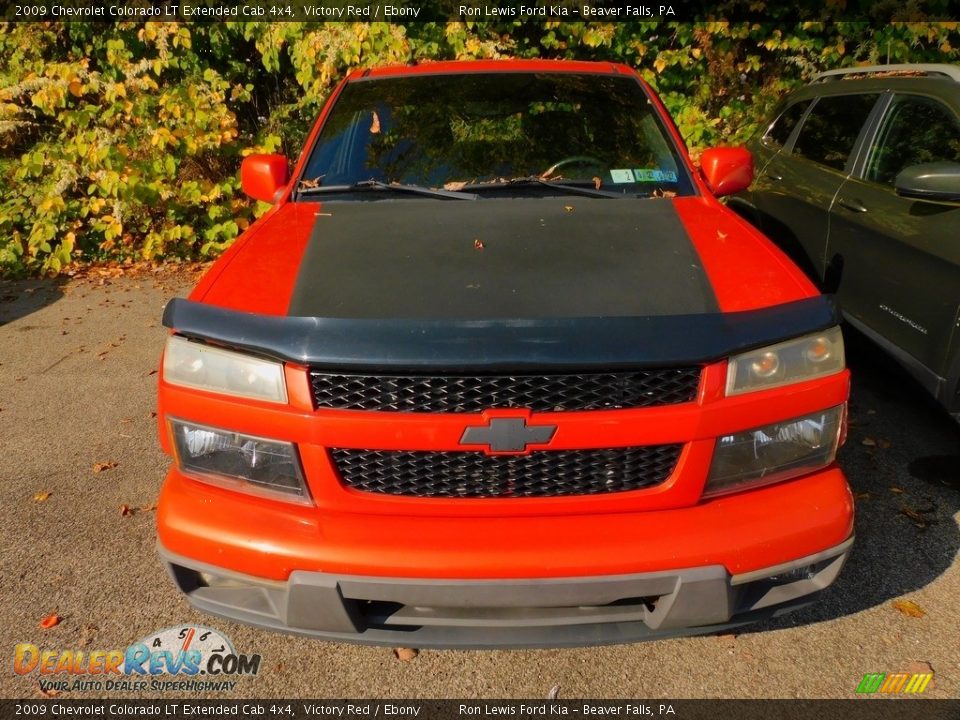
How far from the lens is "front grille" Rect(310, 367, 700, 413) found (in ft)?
6.44

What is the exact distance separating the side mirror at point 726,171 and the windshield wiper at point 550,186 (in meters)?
0.56

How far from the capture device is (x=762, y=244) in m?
2.54

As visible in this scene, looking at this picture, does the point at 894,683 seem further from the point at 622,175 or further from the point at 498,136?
the point at 498,136

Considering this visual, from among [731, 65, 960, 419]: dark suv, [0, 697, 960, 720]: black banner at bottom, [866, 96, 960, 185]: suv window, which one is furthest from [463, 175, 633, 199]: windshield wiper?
[866, 96, 960, 185]: suv window

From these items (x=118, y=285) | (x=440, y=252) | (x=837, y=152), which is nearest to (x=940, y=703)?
(x=440, y=252)

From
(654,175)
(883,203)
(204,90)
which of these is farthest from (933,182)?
(204,90)

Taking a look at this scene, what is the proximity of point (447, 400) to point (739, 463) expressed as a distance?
822 mm

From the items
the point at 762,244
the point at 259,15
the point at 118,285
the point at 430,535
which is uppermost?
the point at 259,15

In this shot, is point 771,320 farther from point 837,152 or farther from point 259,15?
point 259,15

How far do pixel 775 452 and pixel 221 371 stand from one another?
5.03ft

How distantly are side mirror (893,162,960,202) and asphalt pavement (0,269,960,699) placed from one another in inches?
37.0

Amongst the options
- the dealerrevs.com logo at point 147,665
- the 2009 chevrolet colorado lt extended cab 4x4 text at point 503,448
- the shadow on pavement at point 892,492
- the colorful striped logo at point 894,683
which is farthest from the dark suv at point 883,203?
the dealerrevs.com logo at point 147,665

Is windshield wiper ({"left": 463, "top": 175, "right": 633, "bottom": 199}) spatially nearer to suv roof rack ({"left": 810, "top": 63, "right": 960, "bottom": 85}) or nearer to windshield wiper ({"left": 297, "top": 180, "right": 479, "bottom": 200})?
windshield wiper ({"left": 297, "top": 180, "right": 479, "bottom": 200})

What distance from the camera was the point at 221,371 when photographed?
6.74ft
